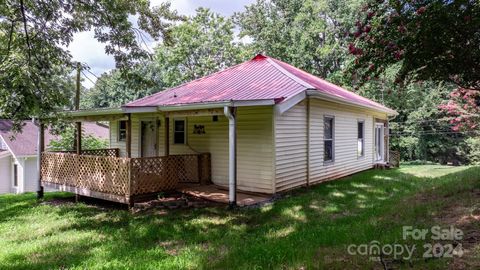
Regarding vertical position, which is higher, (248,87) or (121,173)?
(248,87)

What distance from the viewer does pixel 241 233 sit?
5582mm

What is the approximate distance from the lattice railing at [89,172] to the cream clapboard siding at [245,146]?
2.57 m

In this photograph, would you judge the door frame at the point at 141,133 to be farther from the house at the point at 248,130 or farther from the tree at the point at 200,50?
the tree at the point at 200,50

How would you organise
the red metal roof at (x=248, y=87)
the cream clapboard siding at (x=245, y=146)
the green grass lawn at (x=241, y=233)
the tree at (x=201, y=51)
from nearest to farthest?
1. the green grass lawn at (x=241, y=233)
2. the red metal roof at (x=248, y=87)
3. the cream clapboard siding at (x=245, y=146)
4. the tree at (x=201, y=51)

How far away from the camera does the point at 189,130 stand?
10133 mm

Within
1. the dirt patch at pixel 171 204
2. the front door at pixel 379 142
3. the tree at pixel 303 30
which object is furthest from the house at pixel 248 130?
the tree at pixel 303 30

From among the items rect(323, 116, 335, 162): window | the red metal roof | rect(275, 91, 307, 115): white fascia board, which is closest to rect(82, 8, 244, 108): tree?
the red metal roof

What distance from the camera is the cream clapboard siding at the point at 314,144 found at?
28.2 feet

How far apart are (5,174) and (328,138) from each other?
20.4 m

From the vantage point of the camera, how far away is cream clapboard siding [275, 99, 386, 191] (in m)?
8.59

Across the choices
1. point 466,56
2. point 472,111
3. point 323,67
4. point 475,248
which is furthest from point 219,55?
point 475,248

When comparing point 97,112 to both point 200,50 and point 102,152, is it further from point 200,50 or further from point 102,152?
point 200,50

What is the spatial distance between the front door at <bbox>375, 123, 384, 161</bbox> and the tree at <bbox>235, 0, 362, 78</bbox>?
11725 mm

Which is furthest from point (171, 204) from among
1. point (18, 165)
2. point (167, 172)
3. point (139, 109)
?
point (18, 165)
